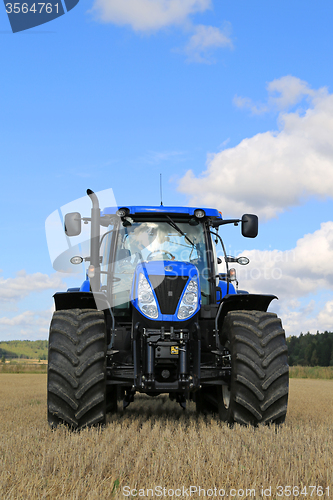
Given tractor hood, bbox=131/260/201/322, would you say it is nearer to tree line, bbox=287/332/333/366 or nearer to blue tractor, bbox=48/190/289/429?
blue tractor, bbox=48/190/289/429

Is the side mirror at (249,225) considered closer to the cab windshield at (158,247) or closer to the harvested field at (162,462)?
the cab windshield at (158,247)

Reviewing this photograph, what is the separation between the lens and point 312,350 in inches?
3442

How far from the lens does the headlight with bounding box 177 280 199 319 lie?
5.86 metres

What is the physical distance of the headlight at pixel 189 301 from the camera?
5.86m

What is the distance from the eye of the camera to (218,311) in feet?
20.8

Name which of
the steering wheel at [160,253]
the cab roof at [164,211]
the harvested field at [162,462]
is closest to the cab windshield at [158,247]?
the steering wheel at [160,253]

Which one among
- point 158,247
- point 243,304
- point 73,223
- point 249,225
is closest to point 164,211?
point 158,247

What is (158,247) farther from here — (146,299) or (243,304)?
(243,304)

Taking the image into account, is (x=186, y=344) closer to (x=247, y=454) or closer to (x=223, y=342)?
(x=223, y=342)

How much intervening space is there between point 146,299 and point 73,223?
4.45ft

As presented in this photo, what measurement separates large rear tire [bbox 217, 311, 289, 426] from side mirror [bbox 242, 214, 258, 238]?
1318 mm

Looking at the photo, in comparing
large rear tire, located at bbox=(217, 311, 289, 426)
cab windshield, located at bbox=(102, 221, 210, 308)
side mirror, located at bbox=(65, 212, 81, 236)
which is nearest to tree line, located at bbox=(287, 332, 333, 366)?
cab windshield, located at bbox=(102, 221, 210, 308)

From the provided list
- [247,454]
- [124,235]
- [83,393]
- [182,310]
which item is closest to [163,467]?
[247,454]

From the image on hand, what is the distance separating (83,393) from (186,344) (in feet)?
4.11
